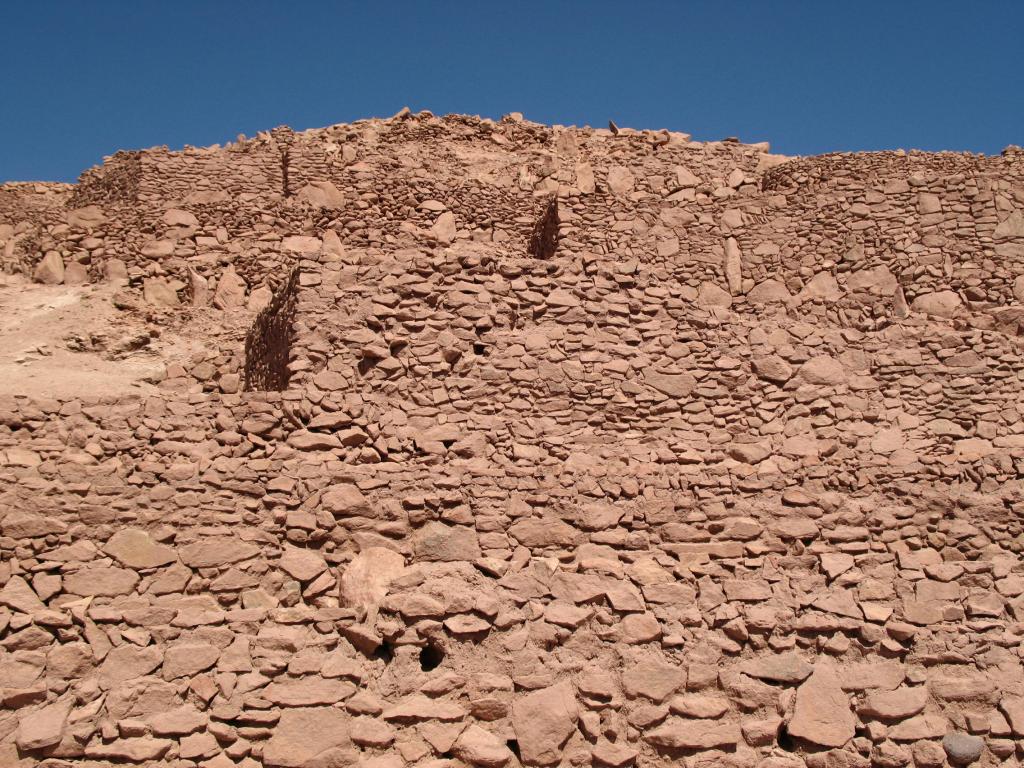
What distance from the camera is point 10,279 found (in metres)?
13.4

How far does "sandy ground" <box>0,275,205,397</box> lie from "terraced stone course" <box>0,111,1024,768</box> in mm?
230

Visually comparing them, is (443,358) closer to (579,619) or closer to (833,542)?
(579,619)

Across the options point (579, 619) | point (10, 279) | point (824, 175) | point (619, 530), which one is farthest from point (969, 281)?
point (10, 279)

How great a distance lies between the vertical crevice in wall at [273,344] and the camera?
8.39 meters

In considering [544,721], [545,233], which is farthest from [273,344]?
[545,233]

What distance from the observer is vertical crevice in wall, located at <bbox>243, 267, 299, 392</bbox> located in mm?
8391

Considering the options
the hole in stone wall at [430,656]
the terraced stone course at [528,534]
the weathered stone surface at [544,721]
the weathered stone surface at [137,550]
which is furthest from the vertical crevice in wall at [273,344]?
the weathered stone surface at [544,721]

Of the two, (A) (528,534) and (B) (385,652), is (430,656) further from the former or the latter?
(A) (528,534)

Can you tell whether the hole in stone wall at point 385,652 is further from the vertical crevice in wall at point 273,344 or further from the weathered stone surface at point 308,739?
the vertical crevice in wall at point 273,344

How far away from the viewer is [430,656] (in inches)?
261

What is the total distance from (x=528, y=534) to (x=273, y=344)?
11.0ft

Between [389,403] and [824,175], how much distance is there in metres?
7.01

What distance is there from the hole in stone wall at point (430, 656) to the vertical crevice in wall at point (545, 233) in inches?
236

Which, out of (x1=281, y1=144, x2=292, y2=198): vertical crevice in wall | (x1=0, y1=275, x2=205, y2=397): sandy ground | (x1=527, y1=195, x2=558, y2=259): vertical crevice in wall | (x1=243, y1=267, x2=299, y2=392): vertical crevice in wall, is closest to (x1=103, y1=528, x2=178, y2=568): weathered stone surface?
(x1=243, y1=267, x2=299, y2=392): vertical crevice in wall
